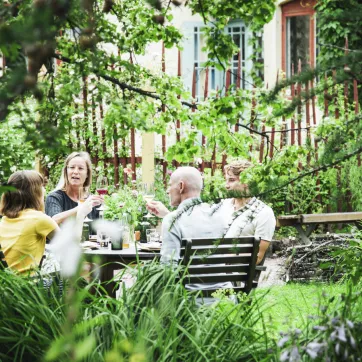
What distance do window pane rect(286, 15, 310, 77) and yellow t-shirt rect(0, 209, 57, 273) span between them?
9458mm

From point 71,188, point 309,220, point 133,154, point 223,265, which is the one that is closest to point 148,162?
point 133,154

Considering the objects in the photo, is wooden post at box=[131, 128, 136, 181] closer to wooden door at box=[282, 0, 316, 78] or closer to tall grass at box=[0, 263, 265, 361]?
wooden door at box=[282, 0, 316, 78]

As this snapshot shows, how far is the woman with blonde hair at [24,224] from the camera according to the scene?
189 inches

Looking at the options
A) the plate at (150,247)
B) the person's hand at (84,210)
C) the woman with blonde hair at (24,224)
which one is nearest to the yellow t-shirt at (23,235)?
the woman with blonde hair at (24,224)

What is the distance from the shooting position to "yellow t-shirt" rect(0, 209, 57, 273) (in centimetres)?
480

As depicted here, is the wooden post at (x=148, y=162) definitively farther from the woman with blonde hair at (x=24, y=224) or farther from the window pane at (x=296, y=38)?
the window pane at (x=296, y=38)

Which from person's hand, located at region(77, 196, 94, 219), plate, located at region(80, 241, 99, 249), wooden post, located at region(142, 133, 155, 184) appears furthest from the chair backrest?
wooden post, located at region(142, 133, 155, 184)

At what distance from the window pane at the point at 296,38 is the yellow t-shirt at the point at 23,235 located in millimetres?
9458

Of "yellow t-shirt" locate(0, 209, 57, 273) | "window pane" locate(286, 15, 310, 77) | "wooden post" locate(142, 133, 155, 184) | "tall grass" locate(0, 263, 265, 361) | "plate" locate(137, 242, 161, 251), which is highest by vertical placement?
"window pane" locate(286, 15, 310, 77)

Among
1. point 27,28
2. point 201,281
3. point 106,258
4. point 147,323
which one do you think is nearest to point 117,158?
point 106,258

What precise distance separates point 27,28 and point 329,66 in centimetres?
143

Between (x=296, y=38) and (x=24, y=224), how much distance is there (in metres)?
9.75

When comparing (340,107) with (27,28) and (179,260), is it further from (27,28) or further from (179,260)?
(27,28)

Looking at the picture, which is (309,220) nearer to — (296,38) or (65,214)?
(65,214)
